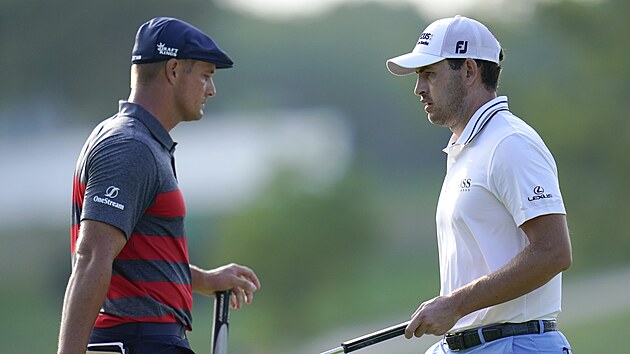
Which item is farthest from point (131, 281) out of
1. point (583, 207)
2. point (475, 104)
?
point (583, 207)

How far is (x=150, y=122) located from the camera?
14.9ft

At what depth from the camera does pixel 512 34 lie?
34.3 m

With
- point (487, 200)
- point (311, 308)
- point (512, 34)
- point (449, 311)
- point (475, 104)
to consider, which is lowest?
point (311, 308)

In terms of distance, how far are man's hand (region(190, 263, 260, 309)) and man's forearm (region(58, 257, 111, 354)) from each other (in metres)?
0.95

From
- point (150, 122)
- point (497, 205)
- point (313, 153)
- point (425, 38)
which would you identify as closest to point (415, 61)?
point (425, 38)

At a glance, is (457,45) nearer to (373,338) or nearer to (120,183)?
(373,338)

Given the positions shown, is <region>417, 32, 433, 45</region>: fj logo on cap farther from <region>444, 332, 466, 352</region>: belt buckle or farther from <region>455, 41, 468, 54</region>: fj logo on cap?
<region>444, 332, 466, 352</region>: belt buckle

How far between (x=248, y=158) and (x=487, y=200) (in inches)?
1504

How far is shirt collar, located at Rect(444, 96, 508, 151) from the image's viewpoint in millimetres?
4461

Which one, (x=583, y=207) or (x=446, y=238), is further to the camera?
(x=583, y=207)

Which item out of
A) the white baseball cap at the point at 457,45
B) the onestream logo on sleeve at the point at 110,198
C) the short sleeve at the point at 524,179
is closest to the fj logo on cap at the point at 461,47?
the white baseball cap at the point at 457,45

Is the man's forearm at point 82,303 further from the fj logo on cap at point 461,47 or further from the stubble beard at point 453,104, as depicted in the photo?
the fj logo on cap at point 461,47

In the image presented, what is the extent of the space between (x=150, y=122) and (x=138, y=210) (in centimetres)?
43

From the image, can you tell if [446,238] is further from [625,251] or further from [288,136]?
[288,136]
